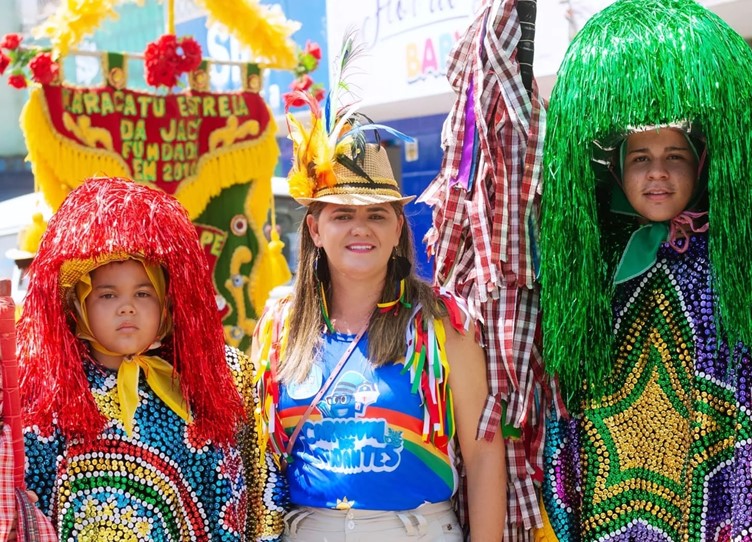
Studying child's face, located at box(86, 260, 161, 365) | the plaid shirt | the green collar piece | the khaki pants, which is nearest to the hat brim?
child's face, located at box(86, 260, 161, 365)

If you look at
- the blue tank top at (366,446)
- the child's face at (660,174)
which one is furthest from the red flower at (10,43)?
the child's face at (660,174)

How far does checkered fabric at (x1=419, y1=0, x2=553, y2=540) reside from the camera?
97.2 inches

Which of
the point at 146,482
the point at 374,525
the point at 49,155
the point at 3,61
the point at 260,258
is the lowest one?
the point at 374,525

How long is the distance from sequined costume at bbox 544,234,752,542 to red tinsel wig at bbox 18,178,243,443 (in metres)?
0.89

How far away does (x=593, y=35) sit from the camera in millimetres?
2330

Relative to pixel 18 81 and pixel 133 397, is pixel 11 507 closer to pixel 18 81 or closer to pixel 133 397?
pixel 133 397

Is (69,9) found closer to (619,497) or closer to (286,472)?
(286,472)

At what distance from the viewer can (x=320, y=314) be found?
99.6 inches

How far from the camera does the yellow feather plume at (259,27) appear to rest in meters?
5.26

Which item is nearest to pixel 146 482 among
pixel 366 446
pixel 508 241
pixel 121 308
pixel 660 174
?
pixel 121 308

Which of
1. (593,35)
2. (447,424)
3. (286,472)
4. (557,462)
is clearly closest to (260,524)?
(286,472)

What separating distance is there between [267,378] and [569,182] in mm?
926

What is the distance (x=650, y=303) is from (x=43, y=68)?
3.54m

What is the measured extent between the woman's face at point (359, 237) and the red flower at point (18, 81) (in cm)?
302
